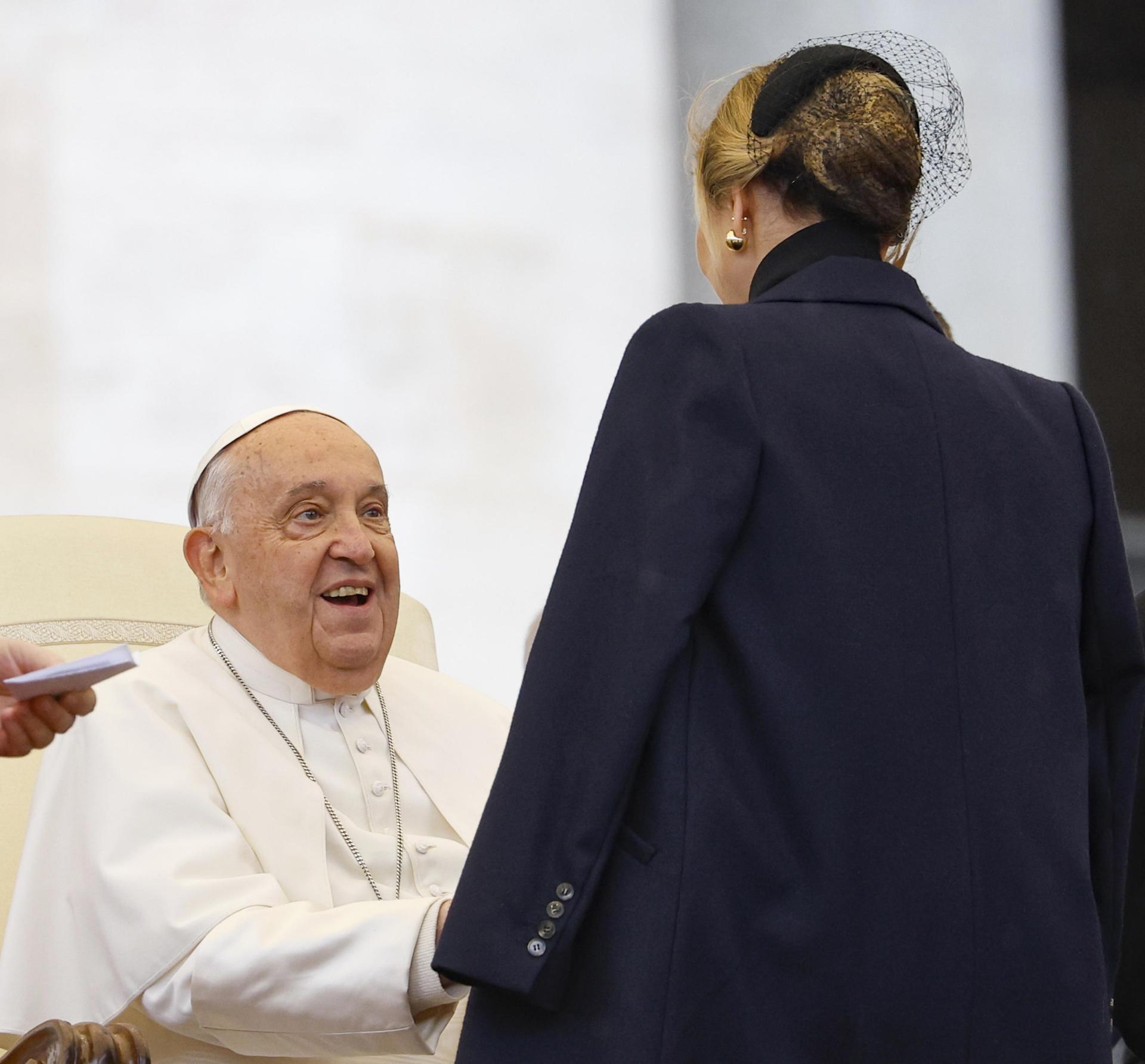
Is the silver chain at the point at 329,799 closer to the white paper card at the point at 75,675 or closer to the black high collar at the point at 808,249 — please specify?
the white paper card at the point at 75,675

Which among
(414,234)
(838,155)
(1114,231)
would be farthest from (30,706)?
(1114,231)

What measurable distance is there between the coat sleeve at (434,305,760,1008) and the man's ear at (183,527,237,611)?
1.22 meters

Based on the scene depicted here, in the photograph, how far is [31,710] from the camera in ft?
6.13

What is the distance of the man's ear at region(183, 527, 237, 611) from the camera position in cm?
273

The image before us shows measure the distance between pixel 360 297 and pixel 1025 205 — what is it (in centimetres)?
244

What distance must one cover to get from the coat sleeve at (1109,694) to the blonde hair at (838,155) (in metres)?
0.42

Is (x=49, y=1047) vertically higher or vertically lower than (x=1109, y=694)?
lower

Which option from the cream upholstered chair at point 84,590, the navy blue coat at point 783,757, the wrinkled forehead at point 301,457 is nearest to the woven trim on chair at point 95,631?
the cream upholstered chair at point 84,590

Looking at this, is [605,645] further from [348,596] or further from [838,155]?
[348,596]

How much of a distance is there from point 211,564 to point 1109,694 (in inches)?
63.3

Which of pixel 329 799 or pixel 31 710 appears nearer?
pixel 31 710

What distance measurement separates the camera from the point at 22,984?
7.64 feet

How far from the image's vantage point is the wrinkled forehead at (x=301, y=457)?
2711mm

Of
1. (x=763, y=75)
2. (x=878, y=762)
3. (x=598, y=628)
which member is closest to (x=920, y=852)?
(x=878, y=762)
